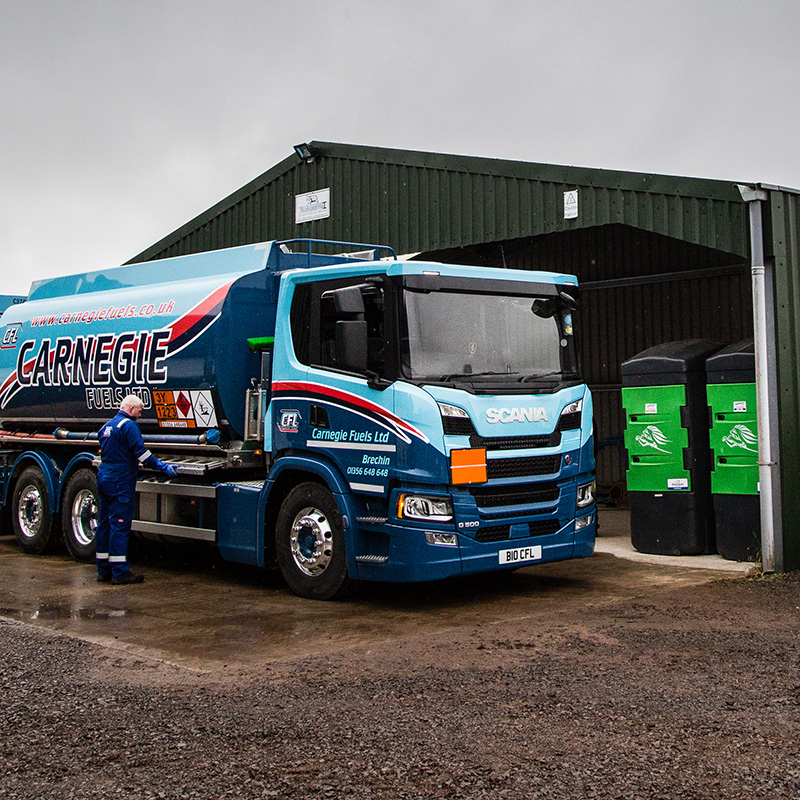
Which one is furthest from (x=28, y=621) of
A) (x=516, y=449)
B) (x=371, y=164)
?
(x=371, y=164)

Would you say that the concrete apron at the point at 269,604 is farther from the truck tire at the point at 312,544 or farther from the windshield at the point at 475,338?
the windshield at the point at 475,338

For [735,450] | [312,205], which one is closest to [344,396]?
[735,450]

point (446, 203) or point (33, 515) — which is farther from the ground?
point (446, 203)

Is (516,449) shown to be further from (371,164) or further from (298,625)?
(371,164)

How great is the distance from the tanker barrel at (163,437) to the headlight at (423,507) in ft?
8.26

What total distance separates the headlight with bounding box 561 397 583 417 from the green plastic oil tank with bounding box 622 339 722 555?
90.9 inches

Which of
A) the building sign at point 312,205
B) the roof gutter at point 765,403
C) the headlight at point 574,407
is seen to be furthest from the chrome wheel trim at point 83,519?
the roof gutter at point 765,403

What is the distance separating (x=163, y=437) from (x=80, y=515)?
1.86 metres

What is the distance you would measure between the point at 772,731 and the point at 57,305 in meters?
9.72

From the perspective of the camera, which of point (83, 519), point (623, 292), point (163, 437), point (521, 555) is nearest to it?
point (521, 555)

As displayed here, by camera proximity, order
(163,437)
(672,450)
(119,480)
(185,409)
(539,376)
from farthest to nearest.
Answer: (672,450) < (163,437) < (185,409) < (119,480) < (539,376)

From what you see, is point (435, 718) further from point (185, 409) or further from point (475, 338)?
point (185, 409)

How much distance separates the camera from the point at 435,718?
5328 millimetres

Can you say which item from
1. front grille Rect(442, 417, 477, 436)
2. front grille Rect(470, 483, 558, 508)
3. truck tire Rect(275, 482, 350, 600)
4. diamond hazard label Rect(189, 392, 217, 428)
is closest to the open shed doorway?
diamond hazard label Rect(189, 392, 217, 428)
